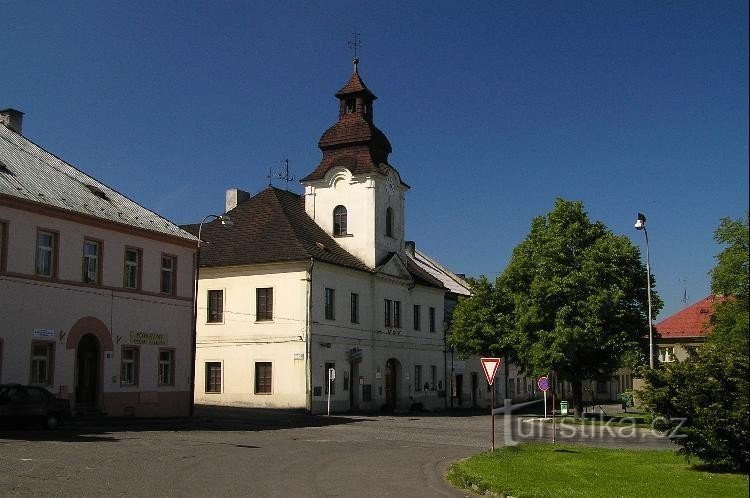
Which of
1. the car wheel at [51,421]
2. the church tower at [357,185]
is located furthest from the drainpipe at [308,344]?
the car wheel at [51,421]

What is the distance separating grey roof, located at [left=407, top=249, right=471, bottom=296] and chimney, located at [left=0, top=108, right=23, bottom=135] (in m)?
32.9

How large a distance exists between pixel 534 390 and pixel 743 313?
2640 inches

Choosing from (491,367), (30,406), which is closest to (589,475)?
(491,367)

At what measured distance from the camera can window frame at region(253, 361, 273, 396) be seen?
137ft

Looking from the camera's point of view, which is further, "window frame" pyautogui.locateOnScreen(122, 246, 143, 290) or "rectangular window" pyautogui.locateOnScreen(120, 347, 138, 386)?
"window frame" pyautogui.locateOnScreen(122, 246, 143, 290)

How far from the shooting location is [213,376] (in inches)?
1713

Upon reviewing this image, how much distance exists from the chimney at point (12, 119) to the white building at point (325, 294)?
13010mm

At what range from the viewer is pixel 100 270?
30.3 meters

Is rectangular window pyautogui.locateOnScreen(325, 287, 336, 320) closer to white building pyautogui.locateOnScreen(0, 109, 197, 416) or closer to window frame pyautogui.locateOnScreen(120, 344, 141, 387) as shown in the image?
white building pyautogui.locateOnScreen(0, 109, 197, 416)

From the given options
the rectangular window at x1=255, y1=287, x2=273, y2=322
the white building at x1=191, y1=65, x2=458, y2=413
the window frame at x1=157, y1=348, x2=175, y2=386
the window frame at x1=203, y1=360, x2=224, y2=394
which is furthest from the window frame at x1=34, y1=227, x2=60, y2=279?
the window frame at x1=203, y1=360, x2=224, y2=394

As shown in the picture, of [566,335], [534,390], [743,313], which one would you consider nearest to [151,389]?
[566,335]

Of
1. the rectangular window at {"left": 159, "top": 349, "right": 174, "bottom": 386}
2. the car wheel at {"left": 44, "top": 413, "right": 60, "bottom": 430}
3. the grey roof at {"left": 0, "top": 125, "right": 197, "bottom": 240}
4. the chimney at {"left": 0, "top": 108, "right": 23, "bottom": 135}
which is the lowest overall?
the car wheel at {"left": 44, "top": 413, "right": 60, "bottom": 430}

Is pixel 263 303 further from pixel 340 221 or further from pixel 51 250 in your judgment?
pixel 51 250

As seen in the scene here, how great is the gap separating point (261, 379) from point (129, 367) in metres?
11.1
